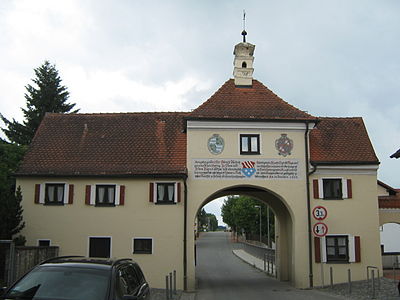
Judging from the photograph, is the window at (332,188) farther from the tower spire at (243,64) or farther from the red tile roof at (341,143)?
the tower spire at (243,64)

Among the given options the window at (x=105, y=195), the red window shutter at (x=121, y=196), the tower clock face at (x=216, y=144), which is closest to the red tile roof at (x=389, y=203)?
the tower clock face at (x=216, y=144)

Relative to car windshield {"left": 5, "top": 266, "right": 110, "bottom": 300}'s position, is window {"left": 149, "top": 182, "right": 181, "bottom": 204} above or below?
above

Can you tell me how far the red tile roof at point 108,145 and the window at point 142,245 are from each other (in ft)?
10.2

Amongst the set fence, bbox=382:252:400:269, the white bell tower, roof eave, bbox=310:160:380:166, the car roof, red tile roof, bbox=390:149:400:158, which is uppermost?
the white bell tower

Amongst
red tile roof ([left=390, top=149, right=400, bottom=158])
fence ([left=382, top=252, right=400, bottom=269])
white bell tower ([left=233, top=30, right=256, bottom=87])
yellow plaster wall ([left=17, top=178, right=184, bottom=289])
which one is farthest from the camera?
fence ([left=382, top=252, right=400, bottom=269])

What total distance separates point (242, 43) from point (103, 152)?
9644 mm

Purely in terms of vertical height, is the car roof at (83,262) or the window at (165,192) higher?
the window at (165,192)

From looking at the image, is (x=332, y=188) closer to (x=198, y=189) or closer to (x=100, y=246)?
(x=198, y=189)

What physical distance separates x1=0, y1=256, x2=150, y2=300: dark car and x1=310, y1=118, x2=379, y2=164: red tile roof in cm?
1632

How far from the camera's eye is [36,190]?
866 inches

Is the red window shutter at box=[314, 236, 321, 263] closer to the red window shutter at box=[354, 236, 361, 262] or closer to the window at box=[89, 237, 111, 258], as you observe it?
the red window shutter at box=[354, 236, 361, 262]

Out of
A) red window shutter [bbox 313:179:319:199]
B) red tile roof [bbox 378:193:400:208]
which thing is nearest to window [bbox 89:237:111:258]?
red window shutter [bbox 313:179:319:199]

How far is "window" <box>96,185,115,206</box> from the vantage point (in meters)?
22.0

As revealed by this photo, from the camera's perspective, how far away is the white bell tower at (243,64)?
24.9 metres
